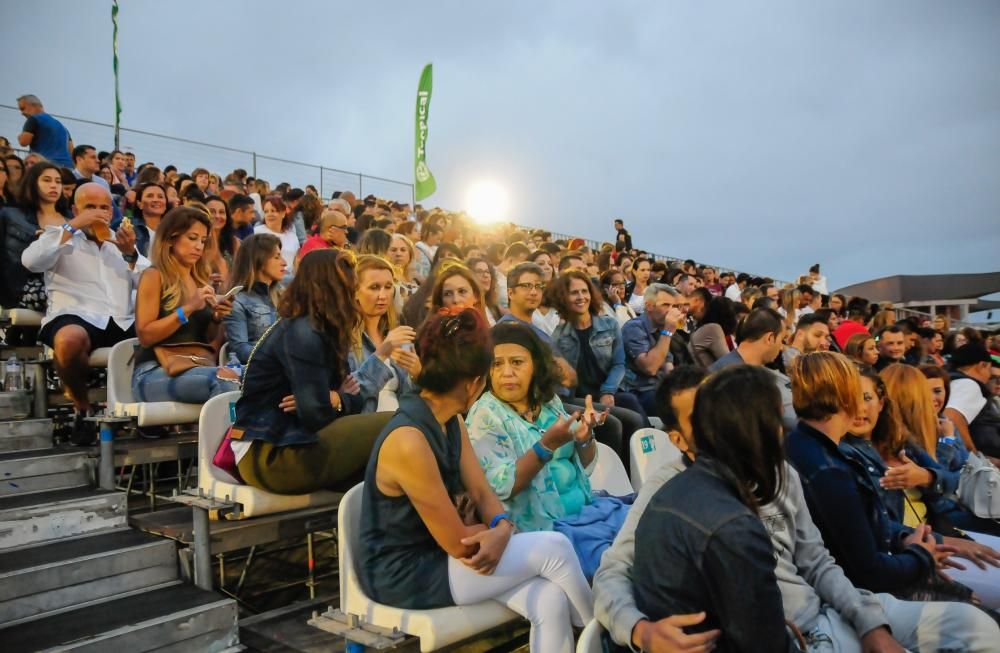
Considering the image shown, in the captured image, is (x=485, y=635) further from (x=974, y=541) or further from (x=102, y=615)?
(x=974, y=541)

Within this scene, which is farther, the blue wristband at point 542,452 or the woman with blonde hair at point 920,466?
the woman with blonde hair at point 920,466

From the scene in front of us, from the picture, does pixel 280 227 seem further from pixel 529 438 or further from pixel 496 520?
pixel 496 520

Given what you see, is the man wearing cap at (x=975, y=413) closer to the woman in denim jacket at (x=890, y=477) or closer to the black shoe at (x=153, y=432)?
the woman in denim jacket at (x=890, y=477)

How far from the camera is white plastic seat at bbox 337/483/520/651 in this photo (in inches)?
73.4

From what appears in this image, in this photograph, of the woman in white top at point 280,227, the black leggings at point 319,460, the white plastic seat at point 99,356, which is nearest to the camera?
the black leggings at point 319,460

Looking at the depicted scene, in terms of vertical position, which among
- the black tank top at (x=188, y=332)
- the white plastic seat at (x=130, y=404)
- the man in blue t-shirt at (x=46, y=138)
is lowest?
the white plastic seat at (x=130, y=404)

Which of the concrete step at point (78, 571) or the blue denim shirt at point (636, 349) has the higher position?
the blue denim shirt at point (636, 349)

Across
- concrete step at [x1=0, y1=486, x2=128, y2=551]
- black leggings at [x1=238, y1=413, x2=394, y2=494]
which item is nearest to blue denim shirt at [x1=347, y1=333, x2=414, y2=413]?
black leggings at [x1=238, y1=413, x2=394, y2=494]

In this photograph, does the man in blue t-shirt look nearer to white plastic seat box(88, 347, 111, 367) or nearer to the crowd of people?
the crowd of people

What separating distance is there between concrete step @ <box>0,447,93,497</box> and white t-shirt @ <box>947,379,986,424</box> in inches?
212

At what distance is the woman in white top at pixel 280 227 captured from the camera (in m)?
6.32

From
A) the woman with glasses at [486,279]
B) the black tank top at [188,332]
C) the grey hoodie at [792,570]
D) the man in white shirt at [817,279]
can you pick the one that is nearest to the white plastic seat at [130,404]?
the black tank top at [188,332]

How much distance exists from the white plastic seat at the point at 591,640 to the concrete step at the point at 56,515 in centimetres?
248

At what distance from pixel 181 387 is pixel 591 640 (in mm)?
2613
